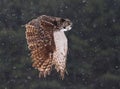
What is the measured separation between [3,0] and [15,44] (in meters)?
0.81

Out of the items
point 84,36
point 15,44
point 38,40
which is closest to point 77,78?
point 84,36

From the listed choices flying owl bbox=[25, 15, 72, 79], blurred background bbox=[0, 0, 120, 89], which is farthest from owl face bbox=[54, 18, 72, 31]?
blurred background bbox=[0, 0, 120, 89]

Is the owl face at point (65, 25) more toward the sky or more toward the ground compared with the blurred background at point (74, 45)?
more toward the sky

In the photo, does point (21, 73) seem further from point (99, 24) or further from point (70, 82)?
point (99, 24)

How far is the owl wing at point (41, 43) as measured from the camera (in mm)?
776

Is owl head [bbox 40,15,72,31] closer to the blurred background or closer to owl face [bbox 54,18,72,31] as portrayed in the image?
owl face [bbox 54,18,72,31]

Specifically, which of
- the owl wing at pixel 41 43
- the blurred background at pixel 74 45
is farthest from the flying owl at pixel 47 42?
the blurred background at pixel 74 45

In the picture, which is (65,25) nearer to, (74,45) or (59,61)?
(59,61)

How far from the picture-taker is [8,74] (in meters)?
8.38

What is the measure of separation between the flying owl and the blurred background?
727cm

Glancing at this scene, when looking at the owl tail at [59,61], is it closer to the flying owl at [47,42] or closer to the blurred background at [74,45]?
the flying owl at [47,42]

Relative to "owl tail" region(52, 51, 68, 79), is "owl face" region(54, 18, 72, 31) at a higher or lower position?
higher

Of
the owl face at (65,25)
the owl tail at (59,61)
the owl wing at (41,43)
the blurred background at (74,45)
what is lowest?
the blurred background at (74,45)

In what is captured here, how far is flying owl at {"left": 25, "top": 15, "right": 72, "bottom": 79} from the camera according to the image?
0.78 m
